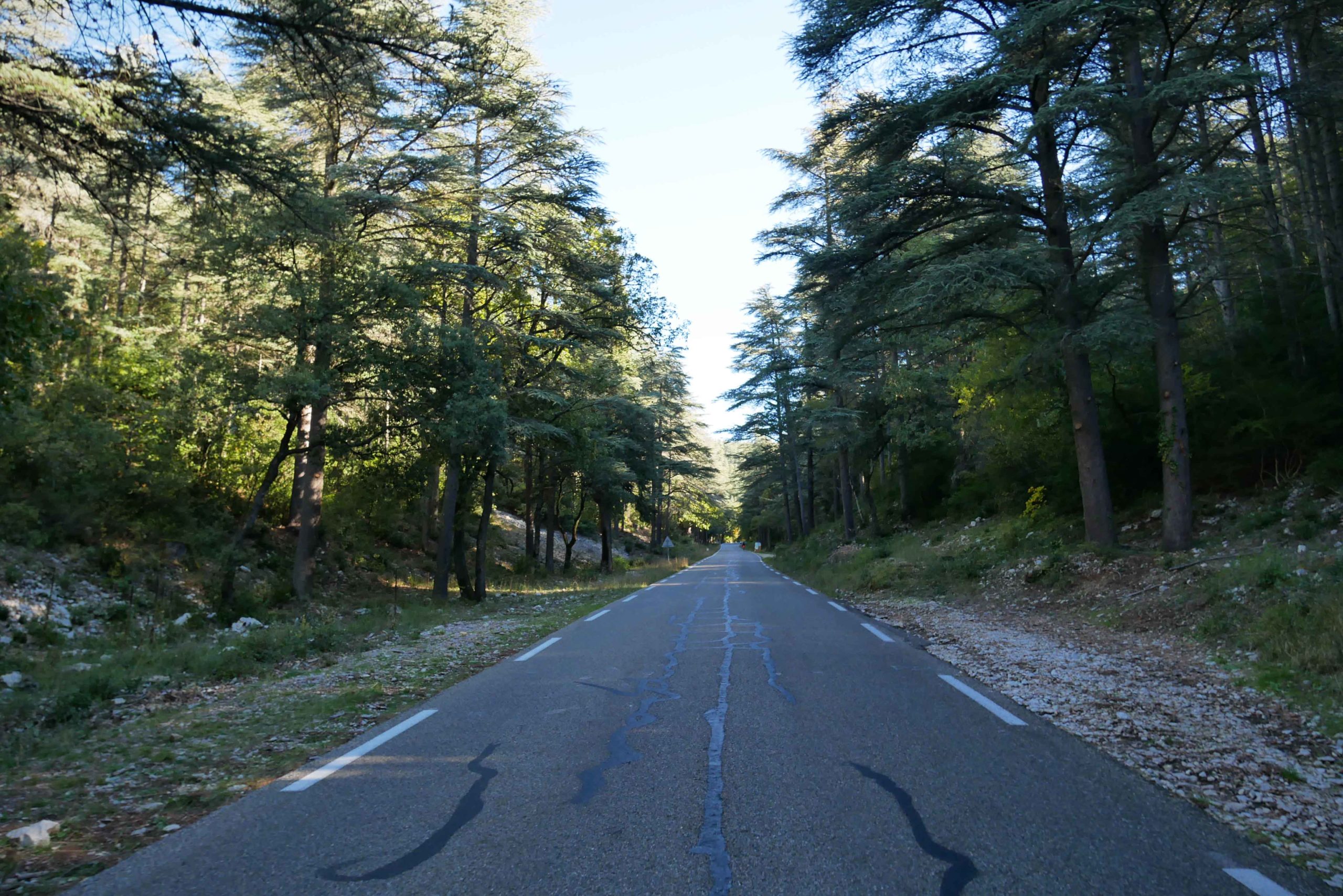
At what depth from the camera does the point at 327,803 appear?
4.36m

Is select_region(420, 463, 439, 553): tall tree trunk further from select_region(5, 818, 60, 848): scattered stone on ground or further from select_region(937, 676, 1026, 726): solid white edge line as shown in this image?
select_region(5, 818, 60, 848): scattered stone on ground

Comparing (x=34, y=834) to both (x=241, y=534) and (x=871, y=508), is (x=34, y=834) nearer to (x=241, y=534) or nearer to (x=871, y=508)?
(x=241, y=534)

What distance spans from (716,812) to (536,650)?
669cm

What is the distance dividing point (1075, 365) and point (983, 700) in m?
10.2

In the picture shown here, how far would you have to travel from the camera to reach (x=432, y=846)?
3.72 metres

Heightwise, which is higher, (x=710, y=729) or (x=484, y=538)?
(x=484, y=538)

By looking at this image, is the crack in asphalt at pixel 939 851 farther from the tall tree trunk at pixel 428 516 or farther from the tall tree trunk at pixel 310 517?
the tall tree trunk at pixel 428 516

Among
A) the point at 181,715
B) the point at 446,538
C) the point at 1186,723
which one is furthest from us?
the point at 446,538

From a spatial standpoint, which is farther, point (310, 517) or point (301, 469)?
point (301, 469)

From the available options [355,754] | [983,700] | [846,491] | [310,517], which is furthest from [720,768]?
[846,491]

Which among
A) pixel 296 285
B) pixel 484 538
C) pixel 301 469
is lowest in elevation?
pixel 484 538

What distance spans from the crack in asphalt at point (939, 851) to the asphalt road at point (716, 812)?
13 mm

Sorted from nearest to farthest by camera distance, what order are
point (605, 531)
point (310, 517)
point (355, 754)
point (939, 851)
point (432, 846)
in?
point (939, 851)
point (432, 846)
point (355, 754)
point (310, 517)
point (605, 531)

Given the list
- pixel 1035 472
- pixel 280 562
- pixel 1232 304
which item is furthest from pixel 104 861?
pixel 1232 304
